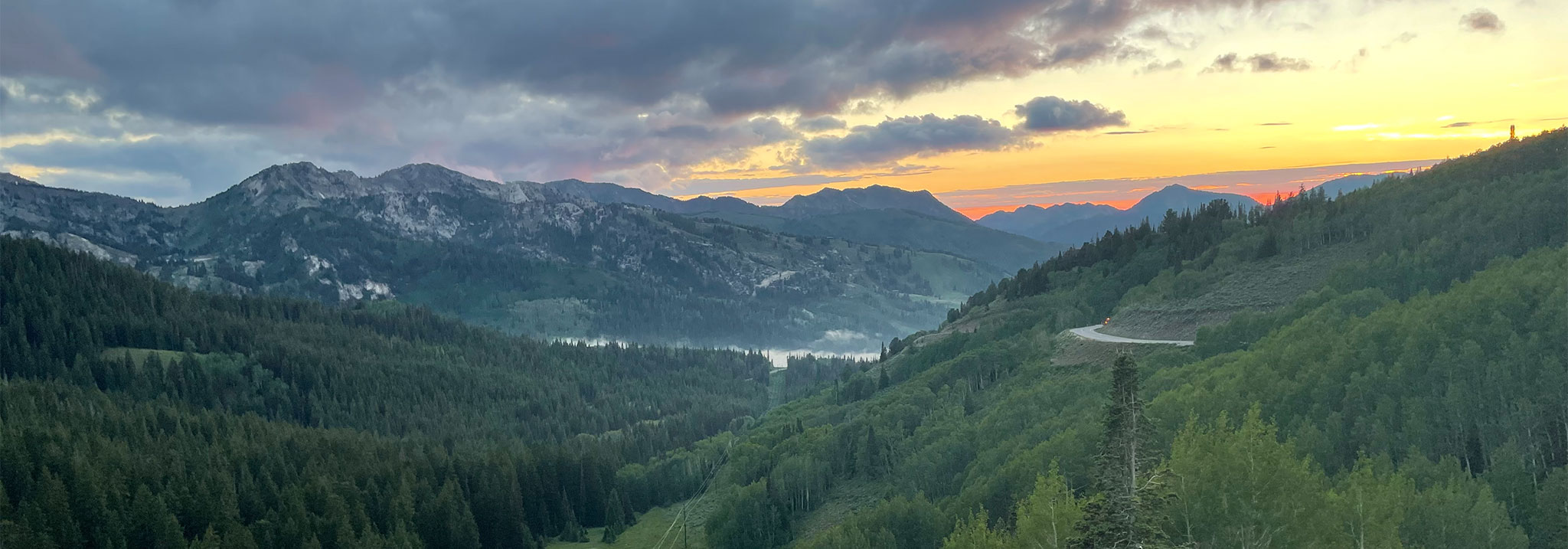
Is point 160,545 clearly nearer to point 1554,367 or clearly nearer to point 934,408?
point 934,408

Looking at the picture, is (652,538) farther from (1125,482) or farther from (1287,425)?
(1125,482)

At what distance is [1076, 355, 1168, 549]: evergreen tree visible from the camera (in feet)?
141

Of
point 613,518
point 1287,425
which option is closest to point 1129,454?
point 1287,425

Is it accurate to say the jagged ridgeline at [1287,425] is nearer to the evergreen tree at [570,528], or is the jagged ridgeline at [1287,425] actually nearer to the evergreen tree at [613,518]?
the evergreen tree at [613,518]

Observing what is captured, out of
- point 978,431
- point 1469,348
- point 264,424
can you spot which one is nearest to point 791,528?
point 978,431

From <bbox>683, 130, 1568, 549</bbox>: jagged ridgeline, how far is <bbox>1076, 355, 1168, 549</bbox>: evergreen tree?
14 centimetres

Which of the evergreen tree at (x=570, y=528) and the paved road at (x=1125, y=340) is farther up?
the paved road at (x=1125, y=340)

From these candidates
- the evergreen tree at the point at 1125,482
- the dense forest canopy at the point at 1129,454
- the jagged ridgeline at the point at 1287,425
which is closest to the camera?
the evergreen tree at the point at 1125,482

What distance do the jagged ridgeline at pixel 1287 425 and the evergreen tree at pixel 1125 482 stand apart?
14cm

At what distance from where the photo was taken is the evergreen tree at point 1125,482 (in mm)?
43094

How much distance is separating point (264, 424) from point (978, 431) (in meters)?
147

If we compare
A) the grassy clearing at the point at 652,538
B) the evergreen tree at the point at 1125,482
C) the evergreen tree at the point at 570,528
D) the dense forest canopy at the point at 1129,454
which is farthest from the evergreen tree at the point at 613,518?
the evergreen tree at the point at 1125,482

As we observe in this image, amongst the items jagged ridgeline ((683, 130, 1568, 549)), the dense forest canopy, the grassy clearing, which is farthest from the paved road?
the grassy clearing

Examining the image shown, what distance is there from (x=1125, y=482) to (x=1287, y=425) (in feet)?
212
